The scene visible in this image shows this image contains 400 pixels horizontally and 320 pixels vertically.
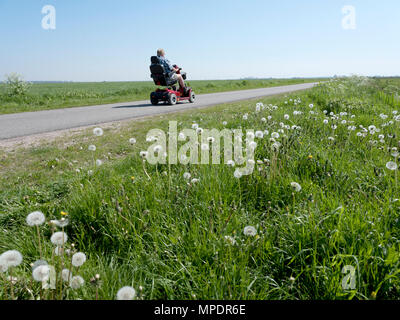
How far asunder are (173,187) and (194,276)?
1119 millimetres

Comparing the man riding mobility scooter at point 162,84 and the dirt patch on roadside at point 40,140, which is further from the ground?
the man riding mobility scooter at point 162,84

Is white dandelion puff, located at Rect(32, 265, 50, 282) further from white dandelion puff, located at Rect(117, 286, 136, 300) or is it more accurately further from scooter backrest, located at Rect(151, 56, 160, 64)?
scooter backrest, located at Rect(151, 56, 160, 64)

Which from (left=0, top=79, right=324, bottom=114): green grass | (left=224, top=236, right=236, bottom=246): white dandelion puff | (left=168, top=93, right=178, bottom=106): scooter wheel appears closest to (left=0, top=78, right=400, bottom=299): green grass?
(left=224, top=236, right=236, bottom=246): white dandelion puff

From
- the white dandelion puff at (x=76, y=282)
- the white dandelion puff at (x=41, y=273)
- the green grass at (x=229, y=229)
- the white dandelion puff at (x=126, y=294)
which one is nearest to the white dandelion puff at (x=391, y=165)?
the green grass at (x=229, y=229)

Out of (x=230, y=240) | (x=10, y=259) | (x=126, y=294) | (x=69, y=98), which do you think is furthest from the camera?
(x=69, y=98)

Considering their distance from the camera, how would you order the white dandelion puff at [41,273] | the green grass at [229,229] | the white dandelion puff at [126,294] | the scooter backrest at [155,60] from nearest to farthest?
1. the white dandelion puff at [126,294]
2. the white dandelion puff at [41,273]
3. the green grass at [229,229]
4. the scooter backrest at [155,60]

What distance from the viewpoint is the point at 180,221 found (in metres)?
2.25

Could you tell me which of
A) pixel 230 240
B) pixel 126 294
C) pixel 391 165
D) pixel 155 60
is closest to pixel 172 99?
pixel 155 60

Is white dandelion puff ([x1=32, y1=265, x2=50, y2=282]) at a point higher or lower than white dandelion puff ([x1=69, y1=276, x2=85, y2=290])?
higher

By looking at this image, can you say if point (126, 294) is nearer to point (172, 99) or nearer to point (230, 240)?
point (230, 240)

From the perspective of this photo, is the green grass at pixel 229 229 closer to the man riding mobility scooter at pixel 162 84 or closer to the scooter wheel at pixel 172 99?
the man riding mobility scooter at pixel 162 84
